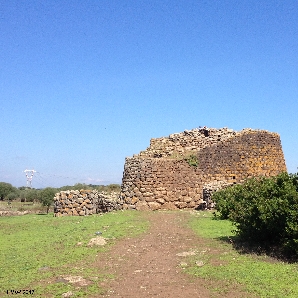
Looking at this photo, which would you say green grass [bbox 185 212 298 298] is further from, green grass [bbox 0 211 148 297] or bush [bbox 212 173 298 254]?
green grass [bbox 0 211 148 297]

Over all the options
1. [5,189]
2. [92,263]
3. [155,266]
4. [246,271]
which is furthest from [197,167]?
[5,189]

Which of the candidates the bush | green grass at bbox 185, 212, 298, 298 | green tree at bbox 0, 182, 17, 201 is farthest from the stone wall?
green tree at bbox 0, 182, 17, 201

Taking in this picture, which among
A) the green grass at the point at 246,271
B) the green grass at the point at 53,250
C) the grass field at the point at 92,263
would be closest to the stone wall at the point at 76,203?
the green grass at the point at 53,250

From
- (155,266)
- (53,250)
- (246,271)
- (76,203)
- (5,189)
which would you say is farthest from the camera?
(5,189)

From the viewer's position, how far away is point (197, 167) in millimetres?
18469

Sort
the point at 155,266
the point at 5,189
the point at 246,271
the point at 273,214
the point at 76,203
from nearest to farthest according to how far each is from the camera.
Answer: the point at 246,271, the point at 155,266, the point at 273,214, the point at 76,203, the point at 5,189

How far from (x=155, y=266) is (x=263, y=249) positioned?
2595 mm

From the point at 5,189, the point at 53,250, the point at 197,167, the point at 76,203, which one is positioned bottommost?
the point at 53,250

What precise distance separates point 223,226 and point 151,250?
3665mm

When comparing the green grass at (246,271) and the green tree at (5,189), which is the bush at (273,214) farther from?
the green tree at (5,189)

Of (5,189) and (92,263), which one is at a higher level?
(5,189)

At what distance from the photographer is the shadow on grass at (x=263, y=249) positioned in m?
7.32

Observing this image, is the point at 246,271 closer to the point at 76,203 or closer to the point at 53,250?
the point at 53,250

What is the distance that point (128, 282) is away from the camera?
6332 mm
